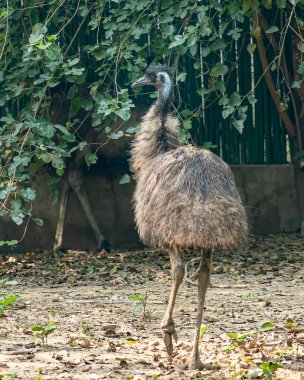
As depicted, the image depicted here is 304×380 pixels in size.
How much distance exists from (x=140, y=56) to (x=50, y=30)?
1835 millimetres

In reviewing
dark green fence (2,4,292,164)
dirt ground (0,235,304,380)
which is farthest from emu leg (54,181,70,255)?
dark green fence (2,4,292,164)

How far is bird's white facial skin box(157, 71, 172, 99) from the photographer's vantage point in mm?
6766

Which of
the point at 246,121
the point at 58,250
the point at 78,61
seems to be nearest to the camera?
the point at 78,61

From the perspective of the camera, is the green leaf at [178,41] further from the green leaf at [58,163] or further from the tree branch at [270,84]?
the tree branch at [270,84]

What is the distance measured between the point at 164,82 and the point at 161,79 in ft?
0.30

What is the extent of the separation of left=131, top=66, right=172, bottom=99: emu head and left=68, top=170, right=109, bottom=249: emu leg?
2.74 meters

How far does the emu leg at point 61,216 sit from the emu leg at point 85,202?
0.26ft

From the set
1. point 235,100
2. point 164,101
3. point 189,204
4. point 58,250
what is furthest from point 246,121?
point 189,204

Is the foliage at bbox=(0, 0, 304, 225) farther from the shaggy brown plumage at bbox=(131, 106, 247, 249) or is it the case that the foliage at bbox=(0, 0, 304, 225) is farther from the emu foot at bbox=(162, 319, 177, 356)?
the emu foot at bbox=(162, 319, 177, 356)

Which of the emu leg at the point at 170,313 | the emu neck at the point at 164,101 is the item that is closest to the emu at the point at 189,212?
the emu leg at the point at 170,313

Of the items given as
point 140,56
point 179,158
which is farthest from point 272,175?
point 179,158

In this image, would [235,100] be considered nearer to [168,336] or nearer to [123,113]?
[123,113]

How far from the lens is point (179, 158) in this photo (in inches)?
219

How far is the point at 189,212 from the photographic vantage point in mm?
5082
